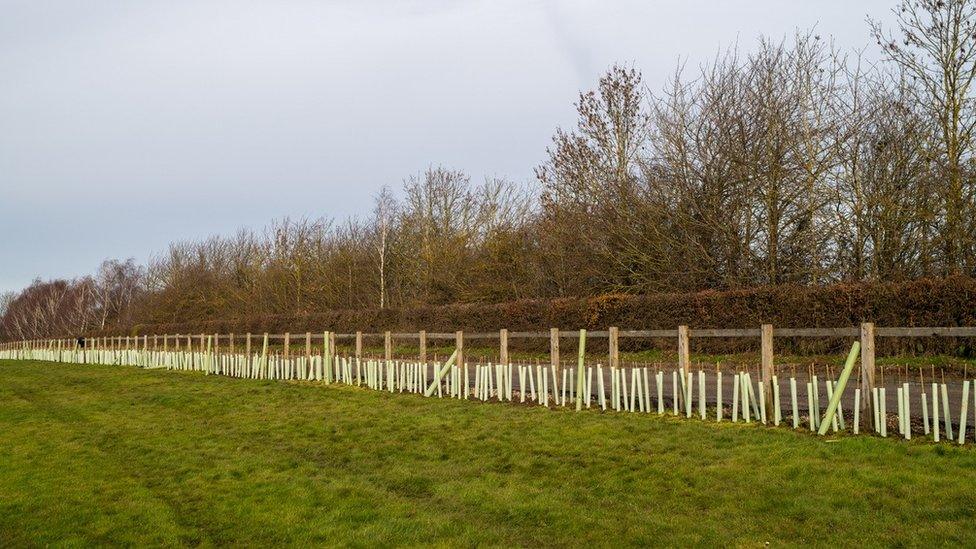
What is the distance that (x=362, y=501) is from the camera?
7379mm

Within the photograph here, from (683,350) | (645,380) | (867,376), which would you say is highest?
(683,350)

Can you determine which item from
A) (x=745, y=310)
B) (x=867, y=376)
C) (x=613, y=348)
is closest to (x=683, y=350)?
(x=613, y=348)

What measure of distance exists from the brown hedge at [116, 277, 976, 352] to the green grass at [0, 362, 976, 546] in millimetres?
8667

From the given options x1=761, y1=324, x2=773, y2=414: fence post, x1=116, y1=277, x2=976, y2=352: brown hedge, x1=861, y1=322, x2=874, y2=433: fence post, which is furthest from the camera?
x1=116, y1=277, x2=976, y2=352: brown hedge

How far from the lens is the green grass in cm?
614

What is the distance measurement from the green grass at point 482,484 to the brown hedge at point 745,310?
867 centimetres

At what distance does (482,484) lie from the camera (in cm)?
787

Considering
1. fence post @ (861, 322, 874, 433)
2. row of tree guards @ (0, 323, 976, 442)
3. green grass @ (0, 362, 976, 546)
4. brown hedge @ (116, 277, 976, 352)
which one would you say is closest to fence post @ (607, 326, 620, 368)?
row of tree guards @ (0, 323, 976, 442)

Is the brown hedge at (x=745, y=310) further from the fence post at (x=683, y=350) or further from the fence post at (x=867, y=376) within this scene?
the fence post at (x=867, y=376)

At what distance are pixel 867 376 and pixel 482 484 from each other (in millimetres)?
4848

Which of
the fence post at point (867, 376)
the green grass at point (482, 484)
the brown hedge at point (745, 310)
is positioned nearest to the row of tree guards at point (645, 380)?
the fence post at point (867, 376)

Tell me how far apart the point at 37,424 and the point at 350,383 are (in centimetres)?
694

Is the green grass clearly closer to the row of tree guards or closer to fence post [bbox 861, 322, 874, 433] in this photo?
the row of tree guards

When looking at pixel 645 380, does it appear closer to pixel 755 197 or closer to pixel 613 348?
pixel 613 348
